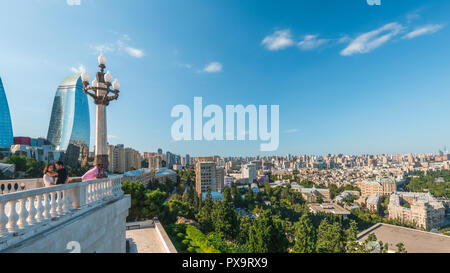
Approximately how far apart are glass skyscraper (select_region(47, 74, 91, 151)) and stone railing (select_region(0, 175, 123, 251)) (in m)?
54.1

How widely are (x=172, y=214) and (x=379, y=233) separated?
30008mm

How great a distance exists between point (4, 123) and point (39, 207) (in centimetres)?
4309

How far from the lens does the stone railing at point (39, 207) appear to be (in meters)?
1.80

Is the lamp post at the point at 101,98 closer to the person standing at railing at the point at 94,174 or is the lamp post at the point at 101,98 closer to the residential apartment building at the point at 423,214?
the person standing at railing at the point at 94,174

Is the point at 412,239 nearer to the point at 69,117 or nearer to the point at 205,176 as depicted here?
the point at 205,176

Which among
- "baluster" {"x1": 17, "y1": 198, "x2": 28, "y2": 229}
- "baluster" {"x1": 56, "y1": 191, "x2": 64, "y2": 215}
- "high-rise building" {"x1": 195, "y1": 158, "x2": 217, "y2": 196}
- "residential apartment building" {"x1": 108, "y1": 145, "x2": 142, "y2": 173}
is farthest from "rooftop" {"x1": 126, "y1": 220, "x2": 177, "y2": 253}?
"residential apartment building" {"x1": 108, "y1": 145, "x2": 142, "y2": 173}

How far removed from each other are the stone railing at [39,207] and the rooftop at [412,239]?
96.5 ft

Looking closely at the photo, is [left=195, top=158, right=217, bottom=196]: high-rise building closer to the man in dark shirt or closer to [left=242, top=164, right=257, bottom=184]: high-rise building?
[left=242, top=164, right=257, bottom=184]: high-rise building

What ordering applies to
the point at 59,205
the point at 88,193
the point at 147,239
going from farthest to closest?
1. the point at 147,239
2. the point at 88,193
3. the point at 59,205

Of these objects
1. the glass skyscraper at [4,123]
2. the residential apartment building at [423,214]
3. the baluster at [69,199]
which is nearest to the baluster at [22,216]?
the baluster at [69,199]

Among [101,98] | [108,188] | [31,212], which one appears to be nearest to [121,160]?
[101,98]

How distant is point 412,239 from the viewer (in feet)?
88.0

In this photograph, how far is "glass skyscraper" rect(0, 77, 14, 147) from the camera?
102 feet
